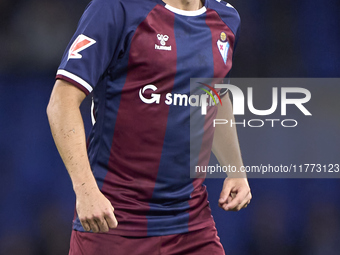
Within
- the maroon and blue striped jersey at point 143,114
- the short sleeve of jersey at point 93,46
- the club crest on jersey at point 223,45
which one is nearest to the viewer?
the short sleeve of jersey at point 93,46

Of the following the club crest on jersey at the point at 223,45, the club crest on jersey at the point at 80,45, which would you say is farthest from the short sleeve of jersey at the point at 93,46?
the club crest on jersey at the point at 223,45

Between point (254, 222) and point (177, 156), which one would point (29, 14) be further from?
point (177, 156)

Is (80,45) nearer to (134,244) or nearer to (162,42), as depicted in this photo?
(162,42)

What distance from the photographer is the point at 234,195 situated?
7.00 feet

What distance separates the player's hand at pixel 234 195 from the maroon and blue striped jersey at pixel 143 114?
17 centimetres

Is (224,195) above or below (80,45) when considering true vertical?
below

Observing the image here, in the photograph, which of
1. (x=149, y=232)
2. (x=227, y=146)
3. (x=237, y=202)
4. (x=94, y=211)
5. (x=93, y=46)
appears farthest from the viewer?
(x=227, y=146)

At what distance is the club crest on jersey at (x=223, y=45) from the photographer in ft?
6.75

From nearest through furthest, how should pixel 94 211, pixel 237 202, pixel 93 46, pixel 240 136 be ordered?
1. pixel 94 211
2. pixel 93 46
3. pixel 237 202
4. pixel 240 136

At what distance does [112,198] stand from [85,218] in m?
0.24

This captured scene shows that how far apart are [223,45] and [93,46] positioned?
566 mm

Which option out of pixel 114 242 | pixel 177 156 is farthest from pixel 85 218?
pixel 177 156

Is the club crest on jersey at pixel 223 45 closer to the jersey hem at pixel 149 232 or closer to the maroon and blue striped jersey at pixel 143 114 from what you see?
the maroon and blue striped jersey at pixel 143 114

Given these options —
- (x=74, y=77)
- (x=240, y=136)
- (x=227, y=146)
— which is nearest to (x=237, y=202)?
(x=227, y=146)
